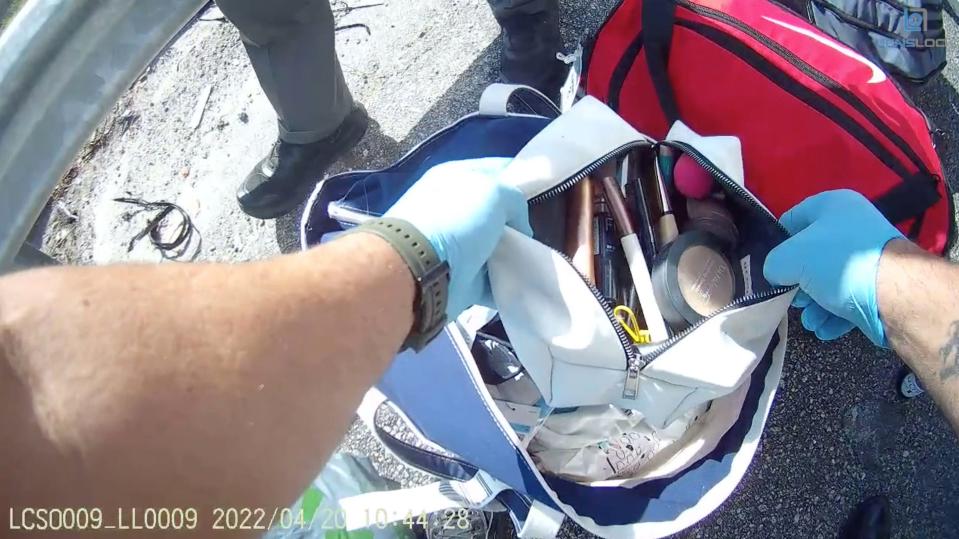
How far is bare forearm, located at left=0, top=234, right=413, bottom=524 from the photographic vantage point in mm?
369

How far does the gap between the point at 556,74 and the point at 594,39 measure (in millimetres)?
218

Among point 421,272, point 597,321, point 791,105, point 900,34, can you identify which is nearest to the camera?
point 421,272

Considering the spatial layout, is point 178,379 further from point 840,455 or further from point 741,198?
point 840,455

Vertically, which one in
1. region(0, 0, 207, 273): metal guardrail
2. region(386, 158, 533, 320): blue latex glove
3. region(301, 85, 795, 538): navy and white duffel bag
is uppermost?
region(0, 0, 207, 273): metal guardrail

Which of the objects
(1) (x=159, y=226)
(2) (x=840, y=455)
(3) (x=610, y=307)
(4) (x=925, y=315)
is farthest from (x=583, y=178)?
(1) (x=159, y=226)

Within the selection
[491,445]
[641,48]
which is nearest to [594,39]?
[641,48]

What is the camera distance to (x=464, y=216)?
68 centimetres

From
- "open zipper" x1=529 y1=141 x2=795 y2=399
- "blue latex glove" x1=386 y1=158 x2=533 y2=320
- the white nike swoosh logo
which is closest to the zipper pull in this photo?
"open zipper" x1=529 y1=141 x2=795 y2=399

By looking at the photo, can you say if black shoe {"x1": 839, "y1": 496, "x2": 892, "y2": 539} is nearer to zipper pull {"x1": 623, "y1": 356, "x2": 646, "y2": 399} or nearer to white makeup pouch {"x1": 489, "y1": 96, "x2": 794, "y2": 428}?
white makeup pouch {"x1": 489, "y1": 96, "x2": 794, "y2": 428}

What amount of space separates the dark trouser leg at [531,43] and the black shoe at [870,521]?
0.94 m

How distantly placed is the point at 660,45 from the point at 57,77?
0.80 meters

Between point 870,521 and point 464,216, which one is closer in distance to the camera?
point 464,216

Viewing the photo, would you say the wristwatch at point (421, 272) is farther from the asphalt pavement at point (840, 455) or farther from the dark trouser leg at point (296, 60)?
the asphalt pavement at point (840, 455)

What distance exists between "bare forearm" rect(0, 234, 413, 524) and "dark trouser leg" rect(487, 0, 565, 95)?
855mm
